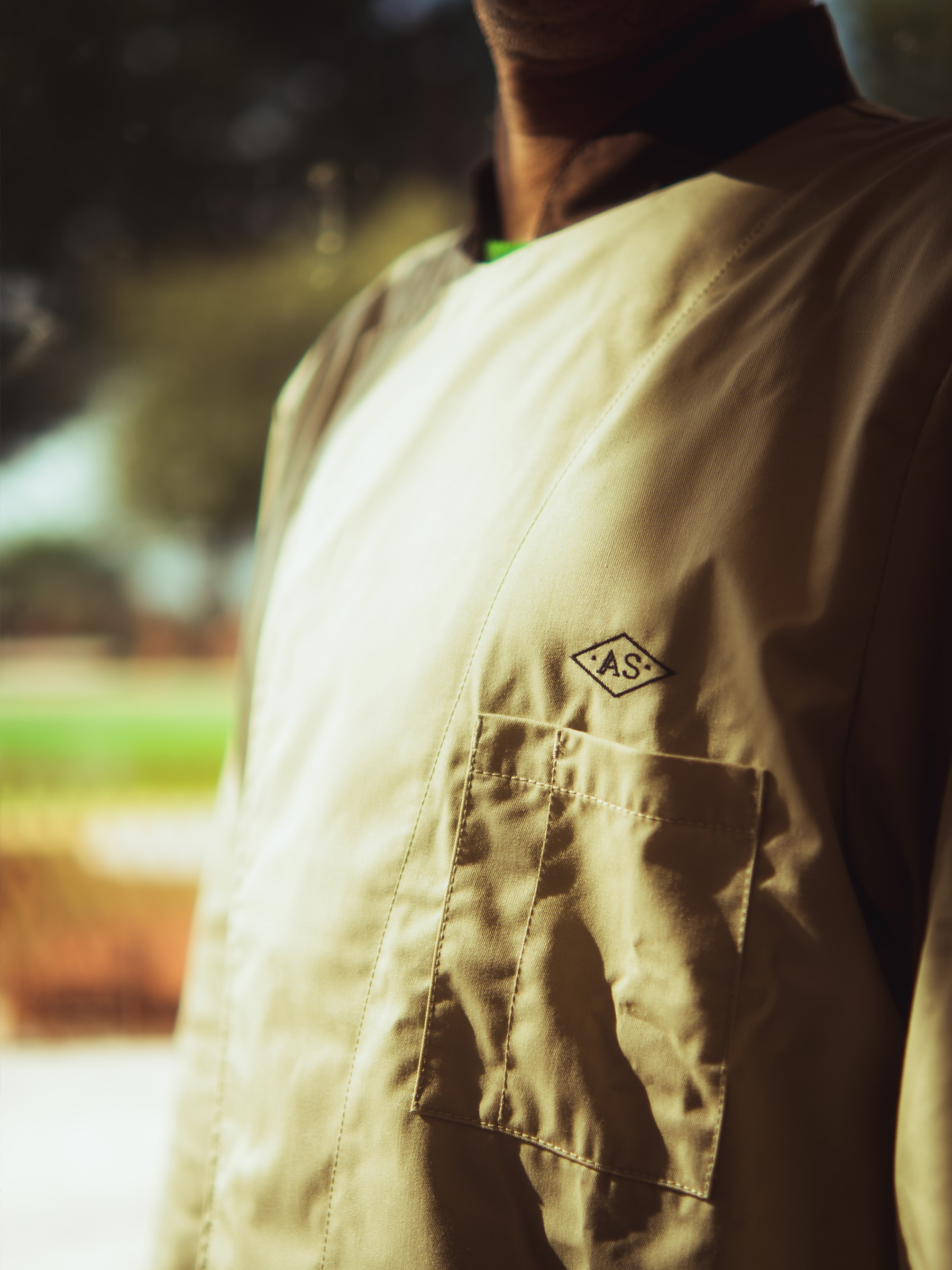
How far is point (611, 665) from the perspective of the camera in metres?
0.42

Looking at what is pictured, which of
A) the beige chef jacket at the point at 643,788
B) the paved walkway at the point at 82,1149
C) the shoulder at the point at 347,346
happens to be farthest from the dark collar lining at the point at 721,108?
the paved walkway at the point at 82,1149

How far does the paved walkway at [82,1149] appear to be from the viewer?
1102 millimetres

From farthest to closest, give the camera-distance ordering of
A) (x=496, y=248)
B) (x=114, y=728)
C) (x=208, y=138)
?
(x=114, y=728) < (x=208, y=138) < (x=496, y=248)

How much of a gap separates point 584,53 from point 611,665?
1.32 ft

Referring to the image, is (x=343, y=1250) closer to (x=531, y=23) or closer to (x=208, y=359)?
(x=531, y=23)

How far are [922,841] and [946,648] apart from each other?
0.29 ft

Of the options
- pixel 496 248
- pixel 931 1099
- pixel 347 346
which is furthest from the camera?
pixel 347 346

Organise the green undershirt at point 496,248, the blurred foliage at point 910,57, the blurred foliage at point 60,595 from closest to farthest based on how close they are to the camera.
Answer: the green undershirt at point 496,248 → the blurred foliage at point 910,57 → the blurred foliage at point 60,595

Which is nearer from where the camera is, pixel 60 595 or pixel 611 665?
pixel 611 665

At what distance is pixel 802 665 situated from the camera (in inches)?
15.2

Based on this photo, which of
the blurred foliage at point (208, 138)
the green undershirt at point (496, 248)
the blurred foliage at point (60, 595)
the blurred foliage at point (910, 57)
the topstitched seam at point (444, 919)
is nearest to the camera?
the topstitched seam at point (444, 919)

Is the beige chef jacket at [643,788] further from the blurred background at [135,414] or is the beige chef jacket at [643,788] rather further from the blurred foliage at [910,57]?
the blurred background at [135,414]

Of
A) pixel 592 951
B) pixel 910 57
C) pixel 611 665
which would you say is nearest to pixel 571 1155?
pixel 592 951

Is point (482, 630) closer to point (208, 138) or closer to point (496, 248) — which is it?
point (496, 248)
